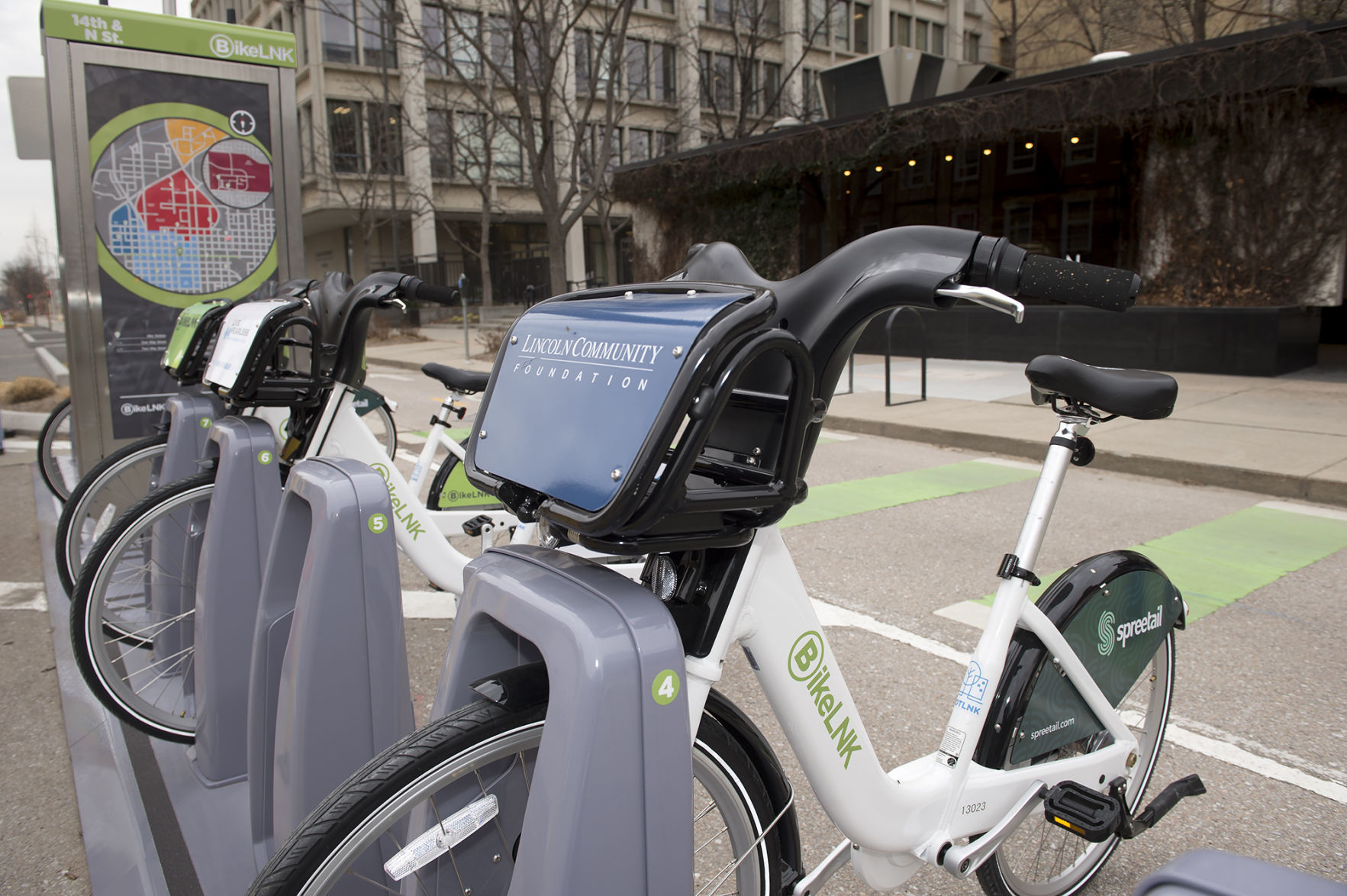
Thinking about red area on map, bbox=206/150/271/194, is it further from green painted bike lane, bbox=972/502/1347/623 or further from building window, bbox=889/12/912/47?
building window, bbox=889/12/912/47

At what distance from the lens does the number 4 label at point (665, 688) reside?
1340mm

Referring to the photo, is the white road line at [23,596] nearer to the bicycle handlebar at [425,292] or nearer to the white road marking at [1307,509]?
the bicycle handlebar at [425,292]

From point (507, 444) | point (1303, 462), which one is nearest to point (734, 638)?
point (507, 444)

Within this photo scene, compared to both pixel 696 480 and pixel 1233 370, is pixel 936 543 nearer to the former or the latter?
pixel 696 480

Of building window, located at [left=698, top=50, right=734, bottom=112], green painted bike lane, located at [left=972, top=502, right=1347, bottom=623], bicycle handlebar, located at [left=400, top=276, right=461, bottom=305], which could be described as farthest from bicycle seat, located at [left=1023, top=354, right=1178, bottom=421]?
building window, located at [left=698, top=50, right=734, bottom=112]

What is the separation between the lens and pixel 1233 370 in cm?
1235

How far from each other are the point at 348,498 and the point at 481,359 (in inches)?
667

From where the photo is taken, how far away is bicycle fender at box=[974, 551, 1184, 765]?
2.04m

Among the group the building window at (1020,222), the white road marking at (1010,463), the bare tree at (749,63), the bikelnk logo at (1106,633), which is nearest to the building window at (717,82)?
the bare tree at (749,63)

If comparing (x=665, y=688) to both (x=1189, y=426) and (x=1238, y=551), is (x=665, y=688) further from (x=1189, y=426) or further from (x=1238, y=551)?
(x=1189, y=426)

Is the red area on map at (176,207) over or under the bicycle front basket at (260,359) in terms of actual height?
over

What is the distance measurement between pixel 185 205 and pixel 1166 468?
23.3 ft

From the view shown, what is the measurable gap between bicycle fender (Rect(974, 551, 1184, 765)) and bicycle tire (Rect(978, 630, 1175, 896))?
69 mm

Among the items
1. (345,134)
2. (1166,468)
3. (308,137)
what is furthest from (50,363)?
(1166,468)
